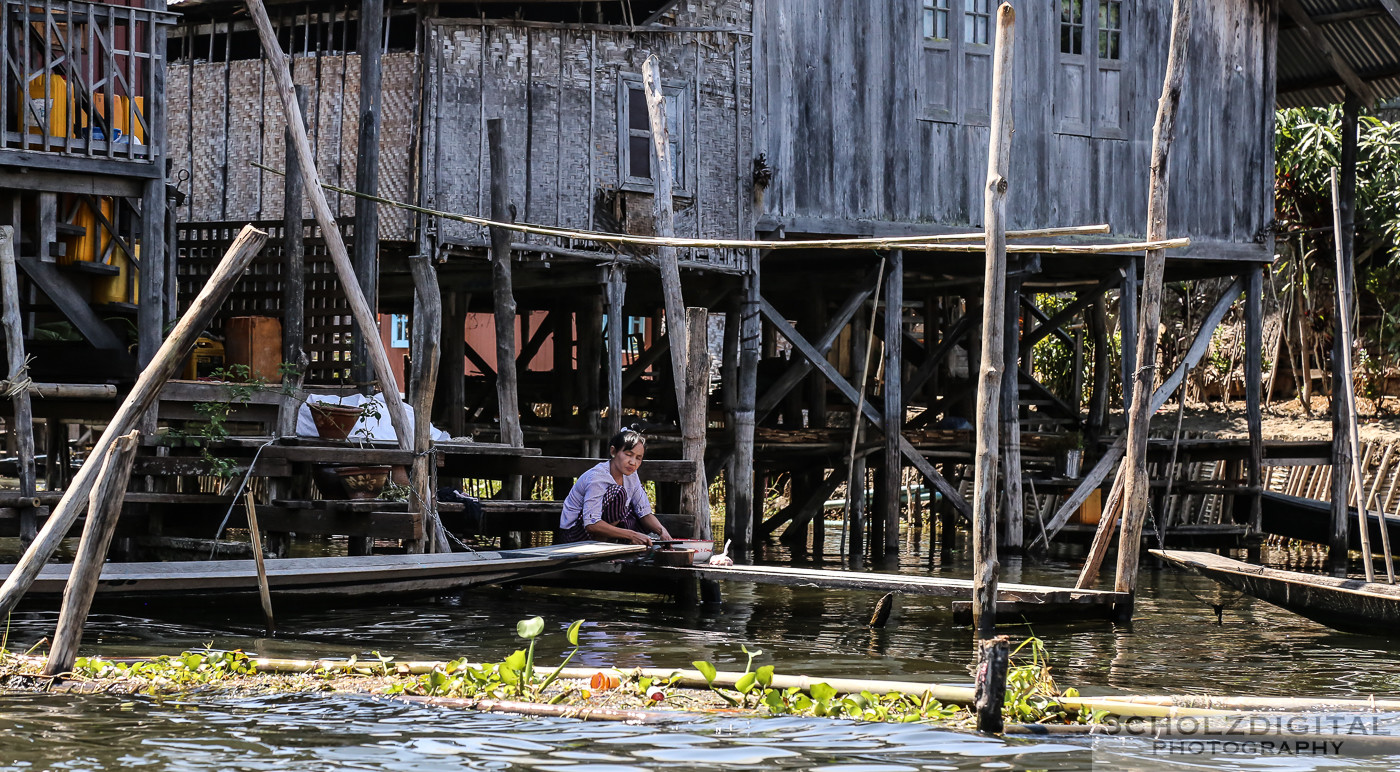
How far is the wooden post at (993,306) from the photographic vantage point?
8594mm

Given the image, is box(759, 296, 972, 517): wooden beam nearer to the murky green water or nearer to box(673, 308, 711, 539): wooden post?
the murky green water

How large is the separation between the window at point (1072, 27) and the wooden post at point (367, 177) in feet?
23.9

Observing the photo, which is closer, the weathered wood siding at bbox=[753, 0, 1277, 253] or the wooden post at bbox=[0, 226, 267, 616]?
the wooden post at bbox=[0, 226, 267, 616]

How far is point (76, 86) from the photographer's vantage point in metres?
11.6

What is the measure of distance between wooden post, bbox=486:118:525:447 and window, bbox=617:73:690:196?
2434 mm

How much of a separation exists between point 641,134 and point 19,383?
22.3 feet

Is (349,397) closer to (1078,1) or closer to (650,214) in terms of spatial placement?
(650,214)

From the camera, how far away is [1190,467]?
56.6 ft

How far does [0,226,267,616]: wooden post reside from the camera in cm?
696

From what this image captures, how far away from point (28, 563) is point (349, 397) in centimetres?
450

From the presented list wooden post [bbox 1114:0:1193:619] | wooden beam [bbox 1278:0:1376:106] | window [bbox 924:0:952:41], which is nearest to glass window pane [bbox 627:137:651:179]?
window [bbox 924:0:952:41]

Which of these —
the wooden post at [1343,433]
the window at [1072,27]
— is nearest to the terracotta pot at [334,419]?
the window at [1072,27]

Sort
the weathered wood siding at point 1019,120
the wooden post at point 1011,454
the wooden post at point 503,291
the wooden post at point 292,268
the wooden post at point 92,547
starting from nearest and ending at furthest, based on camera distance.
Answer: the wooden post at point 92,547 → the wooden post at point 292,268 → the wooden post at point 503,291 → the weathered wood siding at point 1019,120 → the wooden post at point 1011,454

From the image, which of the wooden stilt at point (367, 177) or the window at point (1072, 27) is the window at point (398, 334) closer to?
the window at point (1072, 27)
